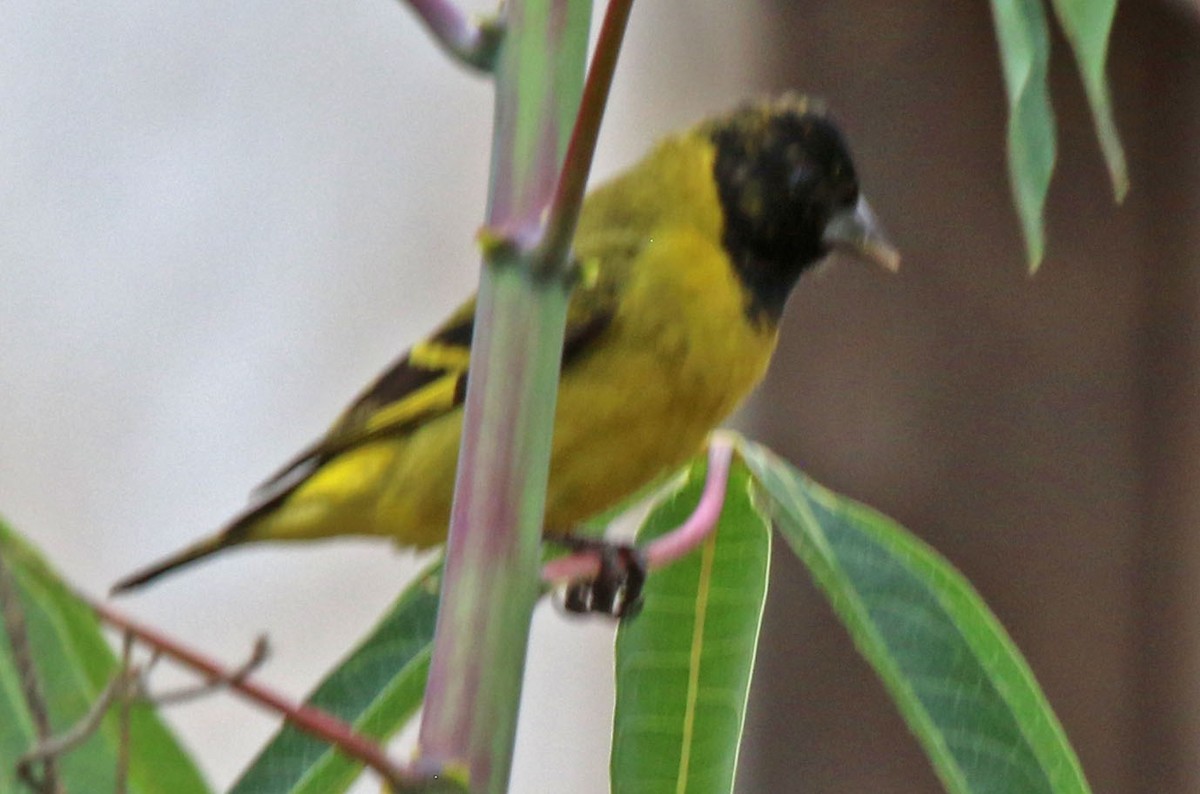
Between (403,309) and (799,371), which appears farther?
(403,309)

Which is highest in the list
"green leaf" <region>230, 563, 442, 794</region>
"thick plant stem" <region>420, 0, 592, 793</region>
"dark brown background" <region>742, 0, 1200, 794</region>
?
"thick plant stem" <region>420, 0, 592, 793</region>

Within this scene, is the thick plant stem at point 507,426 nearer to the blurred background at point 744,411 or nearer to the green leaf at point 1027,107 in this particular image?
the green leaf at point 1027,107

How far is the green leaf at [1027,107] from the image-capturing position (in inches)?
16.0

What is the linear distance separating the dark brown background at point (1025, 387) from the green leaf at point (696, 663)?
1.26 meters

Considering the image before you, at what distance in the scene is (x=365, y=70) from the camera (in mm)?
2361

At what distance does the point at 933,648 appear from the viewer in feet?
2.03

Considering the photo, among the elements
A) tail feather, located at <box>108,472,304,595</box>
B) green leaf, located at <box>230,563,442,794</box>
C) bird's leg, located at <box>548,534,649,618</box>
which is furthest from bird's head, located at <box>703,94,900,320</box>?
green leaf, located at <box>230,563,442,794</box>

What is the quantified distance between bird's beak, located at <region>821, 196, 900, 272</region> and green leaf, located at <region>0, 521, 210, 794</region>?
73cm

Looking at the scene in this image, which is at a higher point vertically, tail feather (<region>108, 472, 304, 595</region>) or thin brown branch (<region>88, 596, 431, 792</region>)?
thin brown branch (<region>88, 596, 431, 792</region>)

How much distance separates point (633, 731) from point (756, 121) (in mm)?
715

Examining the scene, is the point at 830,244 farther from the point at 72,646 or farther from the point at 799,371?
the point at 799,371

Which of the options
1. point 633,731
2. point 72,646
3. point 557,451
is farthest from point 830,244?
point 72,646

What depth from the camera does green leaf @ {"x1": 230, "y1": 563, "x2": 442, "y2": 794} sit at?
624 mm

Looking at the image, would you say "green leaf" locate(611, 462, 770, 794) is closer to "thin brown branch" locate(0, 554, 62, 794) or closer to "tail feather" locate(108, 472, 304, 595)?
"thin brown branch" locate(0, 554, 62, 794)
